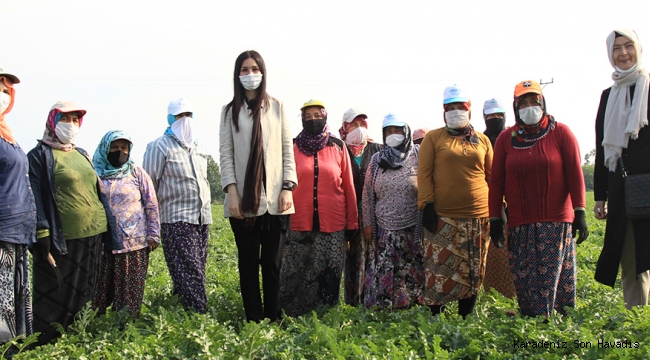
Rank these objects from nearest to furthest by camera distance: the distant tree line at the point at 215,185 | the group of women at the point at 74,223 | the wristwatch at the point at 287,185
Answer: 1. the group of women at the point at 74,223
2. the wristwatch at the point at 287,185
3. the distant tree line at the point at 215,185

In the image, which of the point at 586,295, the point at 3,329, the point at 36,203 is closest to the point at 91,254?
the point at 36,203

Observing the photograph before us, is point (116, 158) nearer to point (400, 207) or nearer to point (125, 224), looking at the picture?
point (125, 224)

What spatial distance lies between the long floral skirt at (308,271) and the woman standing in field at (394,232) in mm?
352

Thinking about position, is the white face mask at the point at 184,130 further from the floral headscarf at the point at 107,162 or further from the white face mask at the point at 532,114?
the white face mask at the point at 532,114

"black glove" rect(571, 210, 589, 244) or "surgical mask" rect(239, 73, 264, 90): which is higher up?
"surgical mask" rect(239, 73, 264, 90)

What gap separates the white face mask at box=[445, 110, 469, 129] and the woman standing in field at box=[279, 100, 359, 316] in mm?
1191

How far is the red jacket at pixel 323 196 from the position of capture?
5.84 metres

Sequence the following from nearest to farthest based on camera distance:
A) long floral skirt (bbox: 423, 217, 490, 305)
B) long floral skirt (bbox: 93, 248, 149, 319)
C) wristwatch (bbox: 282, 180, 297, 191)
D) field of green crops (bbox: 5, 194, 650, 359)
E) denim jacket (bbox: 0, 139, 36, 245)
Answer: field of green crops (bbox: 5, 194, 650, 359)
denim jacket (bbox: 0, 139, 36, 245)
wristwatch (bbox: 282, 180, 297, 191)
long floral skirt (bbox: 423, 217, 490, 305)
long floral skirt (bbox: 93, 248, 149, 319)

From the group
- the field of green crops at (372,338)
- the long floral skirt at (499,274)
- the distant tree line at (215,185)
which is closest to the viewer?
the field of green crops at (372,338)

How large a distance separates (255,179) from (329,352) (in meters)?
1.54

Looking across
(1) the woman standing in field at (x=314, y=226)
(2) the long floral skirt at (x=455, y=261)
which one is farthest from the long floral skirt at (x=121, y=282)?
(2) the long floral skirt at (x=455, y=261)

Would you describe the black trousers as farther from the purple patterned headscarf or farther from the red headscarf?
the red headscarf

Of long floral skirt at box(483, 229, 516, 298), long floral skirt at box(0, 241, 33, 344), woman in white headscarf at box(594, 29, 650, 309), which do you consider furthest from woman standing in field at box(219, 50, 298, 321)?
woman in white headscarf at box(594, 29, 650, 309)

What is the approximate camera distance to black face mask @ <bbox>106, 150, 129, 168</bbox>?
18.8ft
